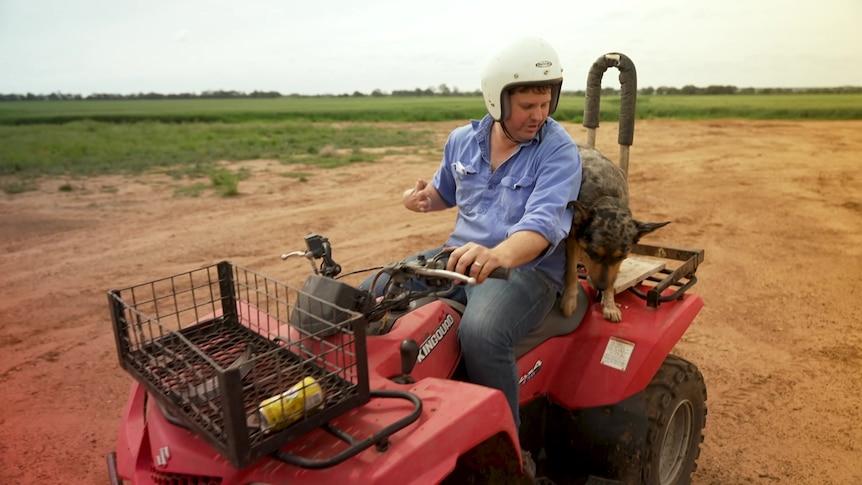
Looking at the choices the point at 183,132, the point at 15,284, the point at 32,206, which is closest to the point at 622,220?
the point at 15,284

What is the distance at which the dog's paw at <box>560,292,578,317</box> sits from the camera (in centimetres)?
311

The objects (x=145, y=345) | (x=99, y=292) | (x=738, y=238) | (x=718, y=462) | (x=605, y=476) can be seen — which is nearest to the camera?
(x=145, y=345)

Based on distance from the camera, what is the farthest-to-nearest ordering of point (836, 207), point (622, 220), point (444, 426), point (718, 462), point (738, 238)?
point (836, 207)
point (738, 238)
point (718, 462)
point (622, 220)
point (444, 426)

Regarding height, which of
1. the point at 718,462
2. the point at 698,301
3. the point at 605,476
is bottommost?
the point at 718,462

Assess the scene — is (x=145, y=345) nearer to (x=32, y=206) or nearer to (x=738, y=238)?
(x=738, y=238)

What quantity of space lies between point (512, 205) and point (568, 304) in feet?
1.97

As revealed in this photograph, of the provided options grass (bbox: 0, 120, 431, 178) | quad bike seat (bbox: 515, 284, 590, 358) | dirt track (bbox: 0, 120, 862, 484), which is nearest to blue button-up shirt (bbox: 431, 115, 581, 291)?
quad bike seat (bbox: 515, 284, 590, 358)

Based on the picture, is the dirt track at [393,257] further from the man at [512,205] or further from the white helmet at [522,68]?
the white helmet at [522,68]

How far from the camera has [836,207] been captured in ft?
39.3

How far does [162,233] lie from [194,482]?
8547 mm

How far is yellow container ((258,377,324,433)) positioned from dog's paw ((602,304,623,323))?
71.7 inches

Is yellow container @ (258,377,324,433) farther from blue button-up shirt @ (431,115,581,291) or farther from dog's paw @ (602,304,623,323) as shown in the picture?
dog's paw @ (602,304,623,323)

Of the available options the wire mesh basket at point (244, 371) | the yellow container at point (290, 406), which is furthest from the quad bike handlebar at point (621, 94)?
the yellow container at point (290, 406)

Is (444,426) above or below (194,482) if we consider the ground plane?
above
